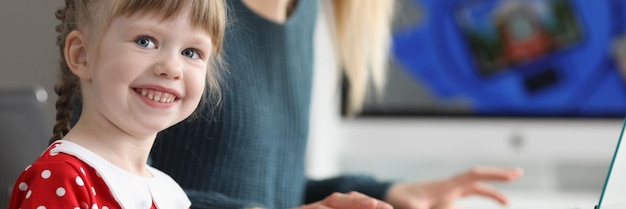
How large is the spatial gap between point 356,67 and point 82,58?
0.66m

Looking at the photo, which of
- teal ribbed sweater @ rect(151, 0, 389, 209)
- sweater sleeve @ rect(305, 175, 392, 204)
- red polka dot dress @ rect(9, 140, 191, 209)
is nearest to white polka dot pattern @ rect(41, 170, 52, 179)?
red polka dot dress @ rect(9, 140, 191, 209)

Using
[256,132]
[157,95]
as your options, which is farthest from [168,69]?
[256,132]

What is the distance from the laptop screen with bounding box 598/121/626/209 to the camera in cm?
59

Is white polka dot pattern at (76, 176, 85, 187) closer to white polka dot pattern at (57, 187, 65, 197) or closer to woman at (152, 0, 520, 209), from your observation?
white polka dot pattern at (57, 187, 65, 197)

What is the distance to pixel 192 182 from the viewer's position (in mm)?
885

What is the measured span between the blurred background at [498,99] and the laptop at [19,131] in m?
0.88

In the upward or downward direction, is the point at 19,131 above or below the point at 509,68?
below

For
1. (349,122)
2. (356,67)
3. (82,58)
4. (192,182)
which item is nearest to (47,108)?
(192,182)

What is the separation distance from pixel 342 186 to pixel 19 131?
0.34 m

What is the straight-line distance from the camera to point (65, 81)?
60 centimetres

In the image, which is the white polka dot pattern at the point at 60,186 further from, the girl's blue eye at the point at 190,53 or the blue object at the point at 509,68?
the blue object at the point at 509,68

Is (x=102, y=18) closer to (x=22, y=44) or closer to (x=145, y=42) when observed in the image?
(x=145, y=42)

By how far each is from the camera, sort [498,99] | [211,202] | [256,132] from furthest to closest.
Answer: [498,99], [256,132], [211,202]

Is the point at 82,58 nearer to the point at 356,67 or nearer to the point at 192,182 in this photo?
the point at 192,182
